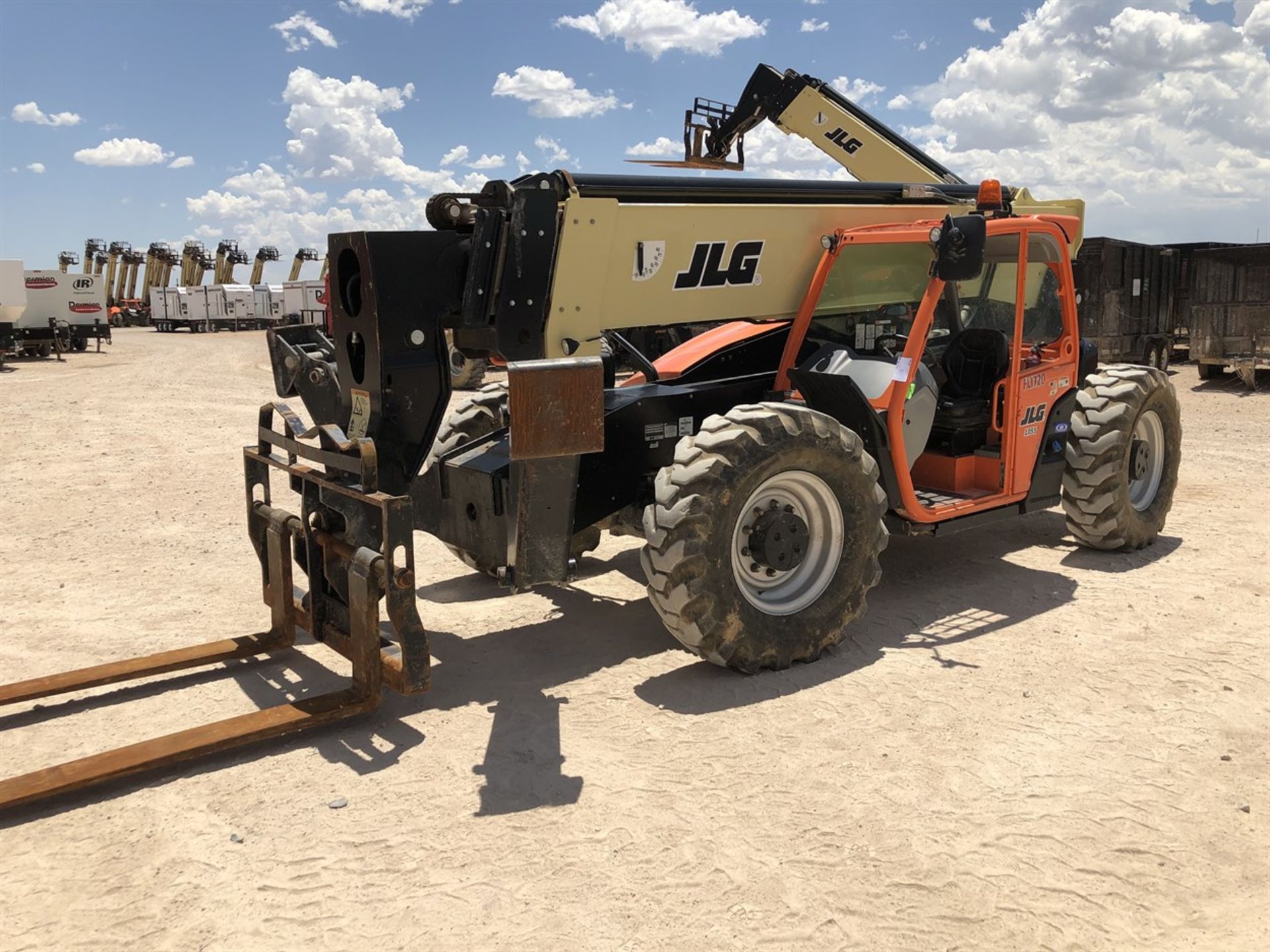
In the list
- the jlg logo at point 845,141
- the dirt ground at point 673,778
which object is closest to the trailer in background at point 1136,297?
the jlg logo at point 845,141

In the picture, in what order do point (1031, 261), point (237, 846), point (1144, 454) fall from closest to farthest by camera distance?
point (237, 846), point (1031, 261), point (1144, 454)

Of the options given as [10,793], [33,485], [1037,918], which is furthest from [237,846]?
[33,485]

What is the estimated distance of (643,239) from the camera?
5668mm

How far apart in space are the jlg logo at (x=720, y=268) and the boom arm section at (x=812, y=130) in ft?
17.7

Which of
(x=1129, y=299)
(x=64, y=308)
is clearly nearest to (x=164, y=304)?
(x=64, y=308)

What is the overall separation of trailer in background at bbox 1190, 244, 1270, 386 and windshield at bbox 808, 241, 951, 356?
567 inches

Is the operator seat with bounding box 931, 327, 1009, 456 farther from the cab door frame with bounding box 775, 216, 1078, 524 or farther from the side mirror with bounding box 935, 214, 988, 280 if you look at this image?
the side mirror with bounding box 935, 214, 988, 280

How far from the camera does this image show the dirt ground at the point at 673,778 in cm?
342

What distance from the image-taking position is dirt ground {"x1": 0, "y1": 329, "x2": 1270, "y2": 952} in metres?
3.42

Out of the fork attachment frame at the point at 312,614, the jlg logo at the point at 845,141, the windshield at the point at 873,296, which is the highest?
the jlg logo at the point at 845,141

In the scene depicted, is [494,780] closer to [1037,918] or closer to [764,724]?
[764,724]

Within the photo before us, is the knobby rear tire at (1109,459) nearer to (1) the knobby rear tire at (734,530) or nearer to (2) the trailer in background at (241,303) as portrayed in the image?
(1) the knobby rear tire at (734,530)

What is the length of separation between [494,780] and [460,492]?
177cm

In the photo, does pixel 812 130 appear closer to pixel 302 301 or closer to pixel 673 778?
pixel 673 778
